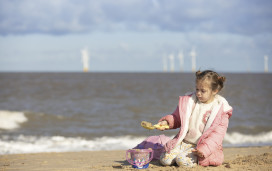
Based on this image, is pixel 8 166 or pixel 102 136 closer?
pixel 8 166

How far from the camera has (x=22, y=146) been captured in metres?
8.75

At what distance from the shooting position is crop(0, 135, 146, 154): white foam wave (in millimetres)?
8398

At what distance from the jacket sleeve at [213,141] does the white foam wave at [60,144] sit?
4303 millimetres

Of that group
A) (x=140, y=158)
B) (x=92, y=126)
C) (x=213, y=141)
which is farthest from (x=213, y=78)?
(x=92, y=126)

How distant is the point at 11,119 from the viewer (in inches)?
520

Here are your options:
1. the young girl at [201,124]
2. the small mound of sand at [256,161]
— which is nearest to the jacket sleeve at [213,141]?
the young girl at [201,124]

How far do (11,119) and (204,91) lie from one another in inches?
403

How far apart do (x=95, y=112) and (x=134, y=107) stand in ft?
8.10

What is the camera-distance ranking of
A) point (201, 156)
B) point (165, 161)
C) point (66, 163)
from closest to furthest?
1. point (201, 156)
2. point (165, 161)
3. point (66, 163)

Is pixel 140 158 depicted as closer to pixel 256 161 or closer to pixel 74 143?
pixel 256 161

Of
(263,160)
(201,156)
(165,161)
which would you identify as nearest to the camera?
(201,156)

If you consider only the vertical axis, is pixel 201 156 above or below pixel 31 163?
above

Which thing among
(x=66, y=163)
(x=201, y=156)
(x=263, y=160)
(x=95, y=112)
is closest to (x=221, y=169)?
(x=201, y=156)

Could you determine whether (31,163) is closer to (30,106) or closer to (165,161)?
(165,161)
